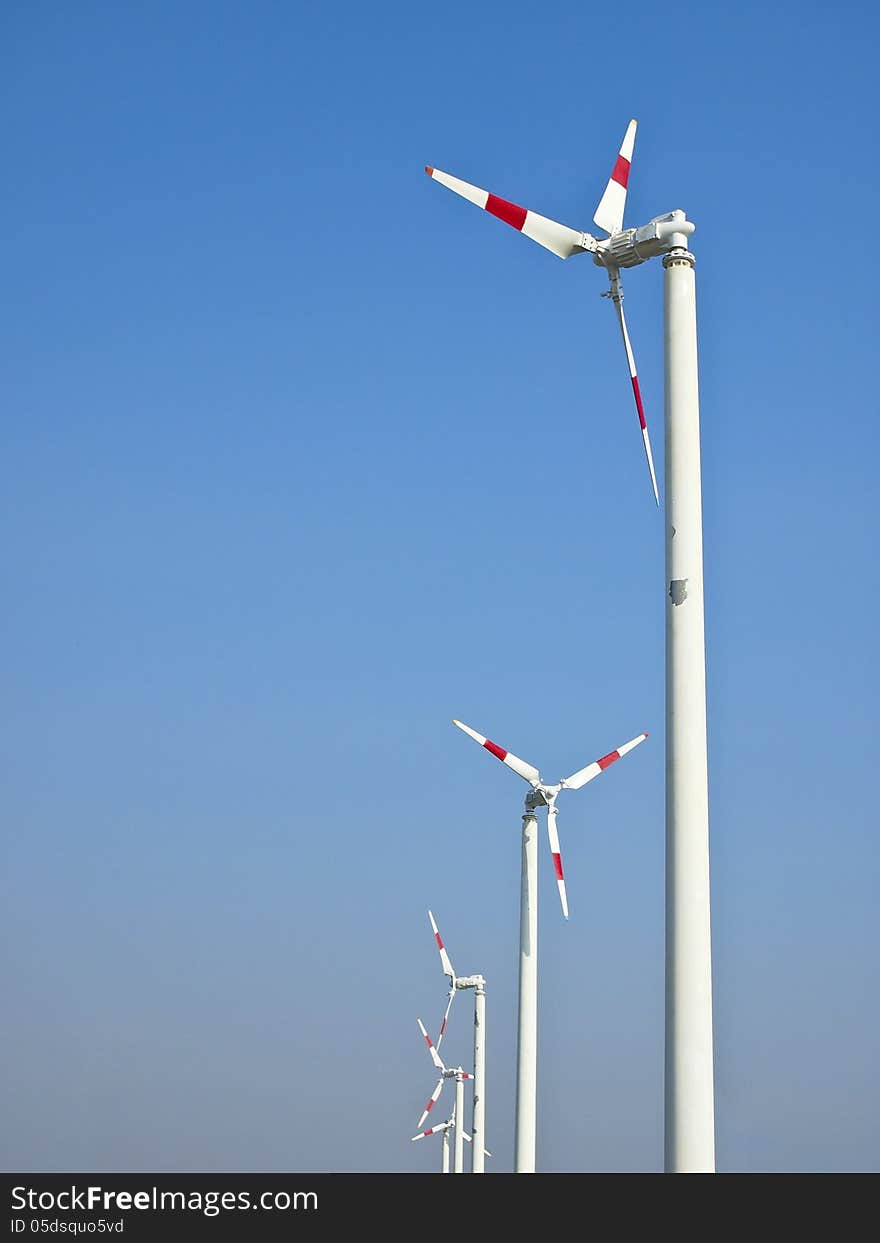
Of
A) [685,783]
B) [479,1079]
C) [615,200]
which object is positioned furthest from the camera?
[479,1079]

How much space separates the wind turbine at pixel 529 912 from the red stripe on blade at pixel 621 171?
21.1 meters

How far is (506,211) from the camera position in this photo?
3397 cm

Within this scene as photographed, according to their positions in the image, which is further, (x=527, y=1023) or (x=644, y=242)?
(x=527, y=1023)

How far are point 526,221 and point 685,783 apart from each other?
13.0 metres

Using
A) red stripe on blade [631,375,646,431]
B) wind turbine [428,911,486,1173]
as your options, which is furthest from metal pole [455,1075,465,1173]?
red stripe on blade [631,375,646,431]

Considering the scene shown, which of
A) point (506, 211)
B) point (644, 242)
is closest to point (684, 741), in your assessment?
point (644, 242)

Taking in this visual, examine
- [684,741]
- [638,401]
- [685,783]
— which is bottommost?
[685,783]

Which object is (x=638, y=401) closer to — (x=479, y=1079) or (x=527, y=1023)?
(x=527, y=1023)

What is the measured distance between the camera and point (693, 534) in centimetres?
2670

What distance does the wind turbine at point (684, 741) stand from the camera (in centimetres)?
2441
